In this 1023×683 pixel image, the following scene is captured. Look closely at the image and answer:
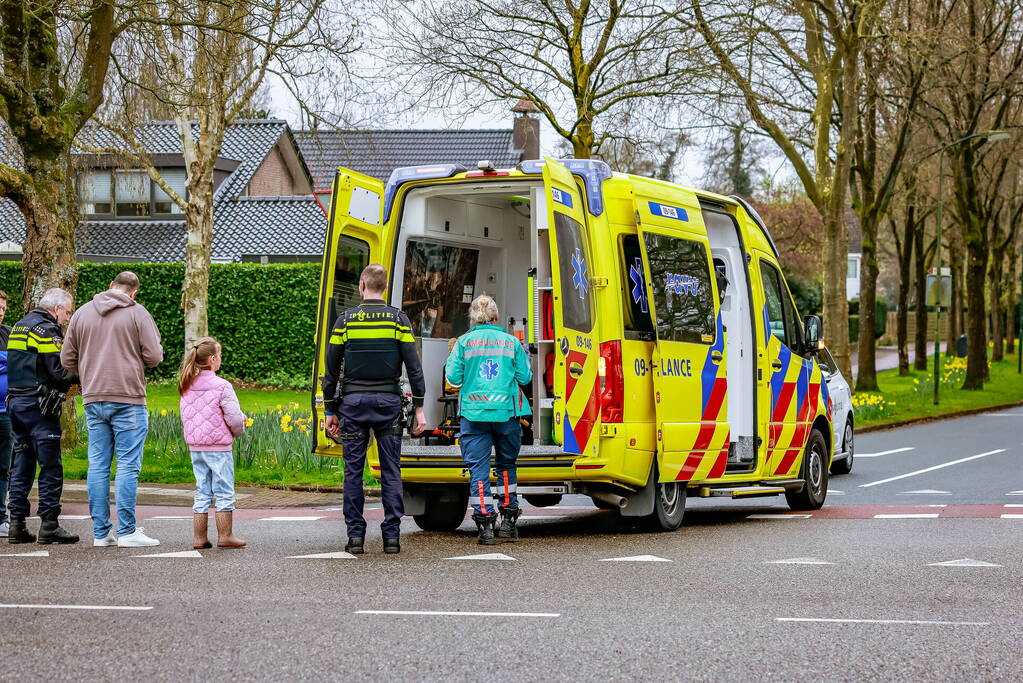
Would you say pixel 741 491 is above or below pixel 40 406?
below

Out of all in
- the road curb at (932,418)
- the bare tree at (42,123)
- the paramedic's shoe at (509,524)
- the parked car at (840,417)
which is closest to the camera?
the paramedic's shoe at (509,524)

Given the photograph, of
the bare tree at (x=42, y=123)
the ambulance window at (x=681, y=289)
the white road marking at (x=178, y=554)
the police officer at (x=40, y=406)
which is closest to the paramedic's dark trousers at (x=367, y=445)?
the white road marking at (x=178, y=554)

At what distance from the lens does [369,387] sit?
9695mm

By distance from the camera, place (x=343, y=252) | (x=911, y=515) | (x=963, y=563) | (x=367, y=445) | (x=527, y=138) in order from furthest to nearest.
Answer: (x=527, y=138) < (x=911, y=515) < (x=343, y=252) < (x=367, y=445) < (x=963, y=563)

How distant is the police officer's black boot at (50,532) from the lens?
10.2 metres

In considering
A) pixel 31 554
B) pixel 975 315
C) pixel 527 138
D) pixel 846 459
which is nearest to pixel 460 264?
pixel 31 554

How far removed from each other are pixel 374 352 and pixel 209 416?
1.32 m

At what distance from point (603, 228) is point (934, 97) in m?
29.1

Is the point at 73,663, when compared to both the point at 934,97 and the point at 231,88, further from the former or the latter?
the point at 934,97

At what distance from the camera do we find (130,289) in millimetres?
10125

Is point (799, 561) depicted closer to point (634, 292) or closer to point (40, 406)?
point (634, 292)

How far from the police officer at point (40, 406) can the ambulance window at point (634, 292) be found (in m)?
4.02

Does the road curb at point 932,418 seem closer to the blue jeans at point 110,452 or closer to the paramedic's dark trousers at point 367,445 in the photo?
the paramedic's dark trousers at point 367,445

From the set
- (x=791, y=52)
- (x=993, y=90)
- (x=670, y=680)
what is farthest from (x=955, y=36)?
(x=670, y=680)
